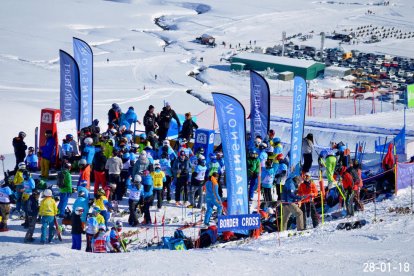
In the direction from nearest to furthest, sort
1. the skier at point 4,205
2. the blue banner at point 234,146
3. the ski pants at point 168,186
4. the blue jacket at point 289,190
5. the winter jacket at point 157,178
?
the blue banner at point 234,146, the skier at point 4,205, the blue jacket at point 289,190, the winter jacket at point 157,178, the ski pants at point 168,186

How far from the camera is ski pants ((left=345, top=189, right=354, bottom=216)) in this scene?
13812mm

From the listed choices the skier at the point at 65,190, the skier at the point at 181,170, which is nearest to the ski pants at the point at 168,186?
the skier at the point at 181,170

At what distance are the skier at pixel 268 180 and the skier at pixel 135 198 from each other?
240 cm

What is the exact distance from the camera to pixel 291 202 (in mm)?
13312


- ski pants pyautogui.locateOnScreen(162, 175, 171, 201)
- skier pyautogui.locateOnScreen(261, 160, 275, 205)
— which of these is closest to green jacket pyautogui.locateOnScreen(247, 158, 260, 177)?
skier pyautogui.locateOnScreen(261, 160, 275, 205)

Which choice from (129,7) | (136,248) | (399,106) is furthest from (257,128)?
(129,7)

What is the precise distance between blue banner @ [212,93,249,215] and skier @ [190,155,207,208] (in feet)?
7.34

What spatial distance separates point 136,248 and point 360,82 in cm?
2808

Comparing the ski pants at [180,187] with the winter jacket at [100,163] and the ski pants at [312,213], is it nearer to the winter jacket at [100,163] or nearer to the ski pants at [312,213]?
the winter jacket at [100,163]

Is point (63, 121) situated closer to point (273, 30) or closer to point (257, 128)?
point (257, 128)

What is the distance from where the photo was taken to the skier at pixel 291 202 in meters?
13.1

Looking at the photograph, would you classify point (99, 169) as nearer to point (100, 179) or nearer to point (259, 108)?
point (100, 179)

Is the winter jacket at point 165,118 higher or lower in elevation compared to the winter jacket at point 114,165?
higher
